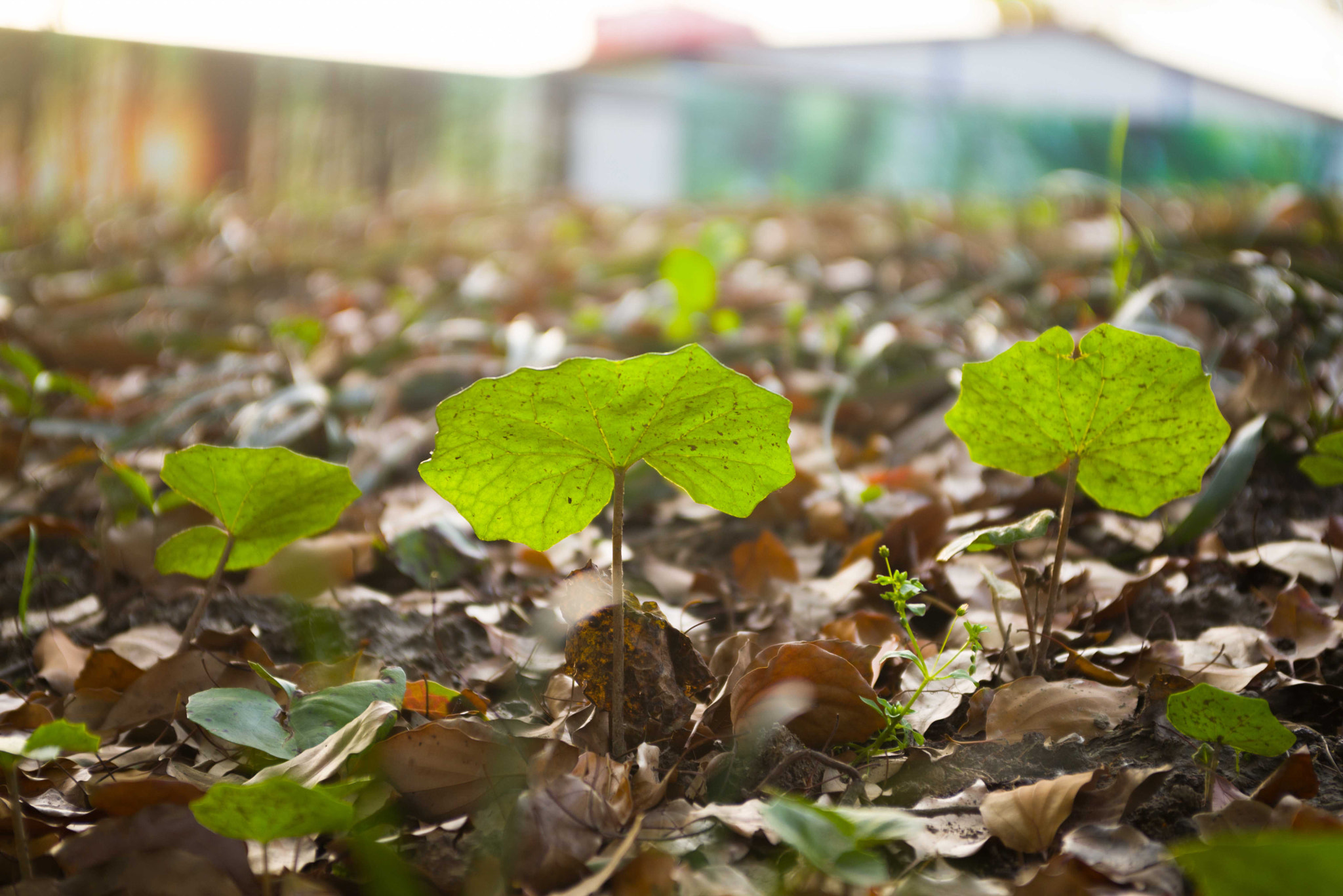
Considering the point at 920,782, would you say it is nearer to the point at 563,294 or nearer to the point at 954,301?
the point at 954,301

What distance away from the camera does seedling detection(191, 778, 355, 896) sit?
21.7 inches

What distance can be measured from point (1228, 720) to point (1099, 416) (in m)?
0.25

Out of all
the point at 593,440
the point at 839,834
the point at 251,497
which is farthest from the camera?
the point at 251,497

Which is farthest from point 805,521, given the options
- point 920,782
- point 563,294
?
point 563,294

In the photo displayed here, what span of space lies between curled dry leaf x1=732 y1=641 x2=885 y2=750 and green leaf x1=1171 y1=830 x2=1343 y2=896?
1.05ft

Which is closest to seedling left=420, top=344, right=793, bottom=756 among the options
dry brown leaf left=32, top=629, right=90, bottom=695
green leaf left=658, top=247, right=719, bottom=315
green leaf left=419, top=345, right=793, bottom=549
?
green leaf left=419, top=345, right=793, bottom=549

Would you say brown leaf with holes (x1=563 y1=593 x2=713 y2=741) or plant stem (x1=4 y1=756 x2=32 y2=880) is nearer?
plant stem (x1=4 y1=756 x2=32 y2=880)

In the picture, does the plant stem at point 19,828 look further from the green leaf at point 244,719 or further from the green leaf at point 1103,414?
the green leaf at point 1103,414

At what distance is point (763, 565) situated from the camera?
1094 mm

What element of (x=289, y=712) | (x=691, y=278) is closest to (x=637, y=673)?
(x=289, y=712)

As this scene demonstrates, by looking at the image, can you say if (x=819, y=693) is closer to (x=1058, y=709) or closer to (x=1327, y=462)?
(x=1058, y=709)

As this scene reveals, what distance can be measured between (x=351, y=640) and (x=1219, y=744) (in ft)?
2.67

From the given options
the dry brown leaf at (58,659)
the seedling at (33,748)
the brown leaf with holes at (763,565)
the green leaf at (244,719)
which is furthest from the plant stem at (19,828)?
the brown leaf with holes at (763,565)

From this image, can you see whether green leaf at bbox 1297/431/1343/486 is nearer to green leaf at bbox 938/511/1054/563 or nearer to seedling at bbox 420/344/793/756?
green leaf at bbox 938/511/1054/563
